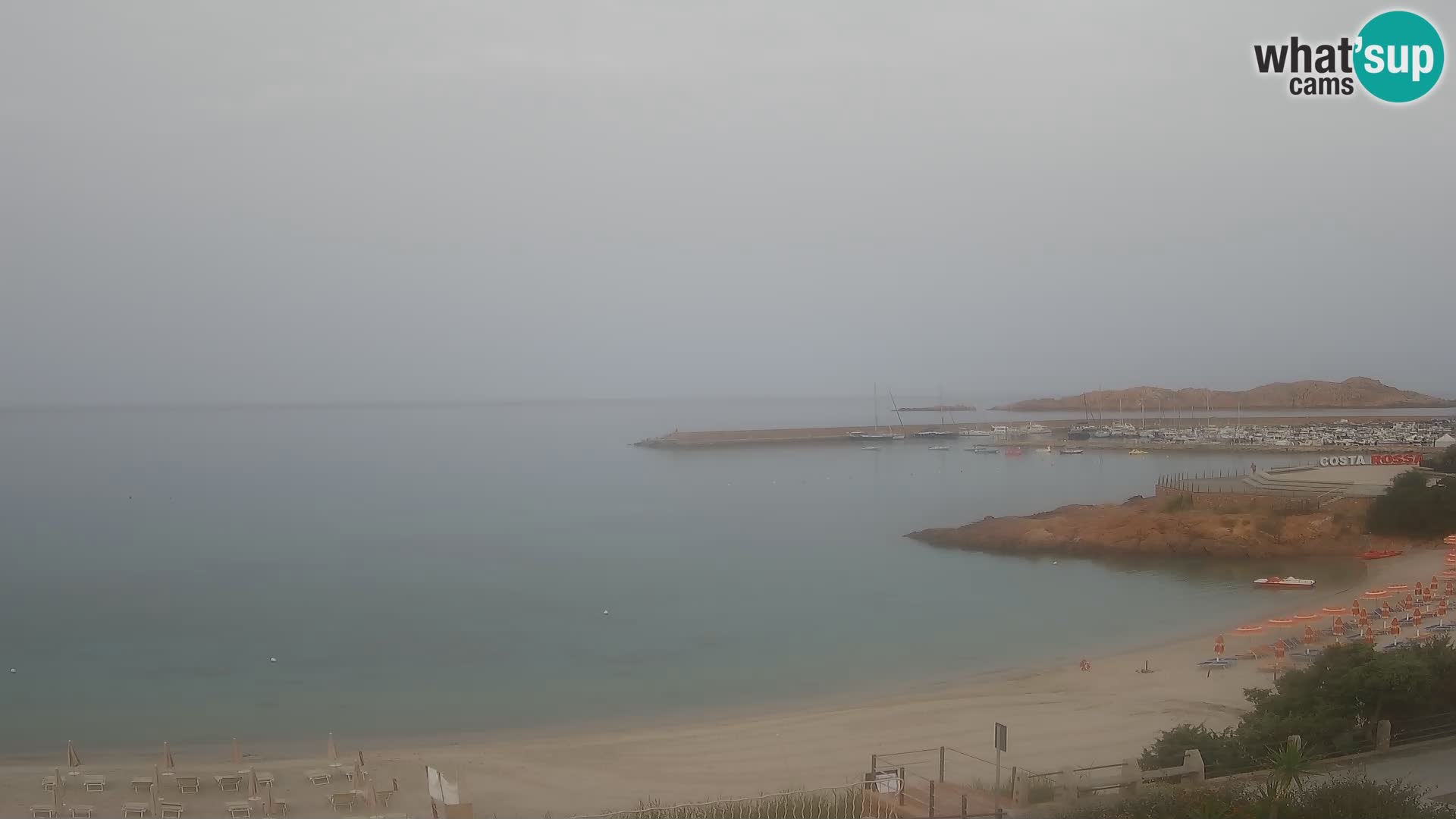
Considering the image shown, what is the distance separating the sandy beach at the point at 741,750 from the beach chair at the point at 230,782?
0.14m

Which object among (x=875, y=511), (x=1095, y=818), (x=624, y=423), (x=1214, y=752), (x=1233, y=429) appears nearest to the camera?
(x=1095, y=818)

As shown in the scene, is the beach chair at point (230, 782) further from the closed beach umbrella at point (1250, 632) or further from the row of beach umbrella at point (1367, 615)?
the closed beach umbrella at point (1250, 632)

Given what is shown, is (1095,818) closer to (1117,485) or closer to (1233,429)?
(1117,485)

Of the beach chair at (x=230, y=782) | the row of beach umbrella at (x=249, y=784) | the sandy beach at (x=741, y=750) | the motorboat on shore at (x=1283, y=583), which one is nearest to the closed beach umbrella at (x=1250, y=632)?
the sandy beach at (x=741, y=750)

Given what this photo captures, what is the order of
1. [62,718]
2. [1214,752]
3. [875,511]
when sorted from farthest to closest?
[875,511]
[62,718]
[1214,752]

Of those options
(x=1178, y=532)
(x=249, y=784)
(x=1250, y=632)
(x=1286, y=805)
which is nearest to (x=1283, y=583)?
(x=1178, y=532)

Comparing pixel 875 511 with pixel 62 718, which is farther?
pixel 875 511

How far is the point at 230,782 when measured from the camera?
37.9 feet

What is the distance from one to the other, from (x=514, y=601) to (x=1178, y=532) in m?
18.2

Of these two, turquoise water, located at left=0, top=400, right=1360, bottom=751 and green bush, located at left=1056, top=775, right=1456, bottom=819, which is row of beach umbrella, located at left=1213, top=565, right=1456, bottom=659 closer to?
turquoise water, located at left=0, top=400, right=1360, bottom=751

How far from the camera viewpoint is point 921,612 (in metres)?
23.4

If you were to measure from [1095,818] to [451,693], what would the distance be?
1325 centimetres

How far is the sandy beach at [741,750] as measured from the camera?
36.3 feet

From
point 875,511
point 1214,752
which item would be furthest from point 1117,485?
point 1214,752
